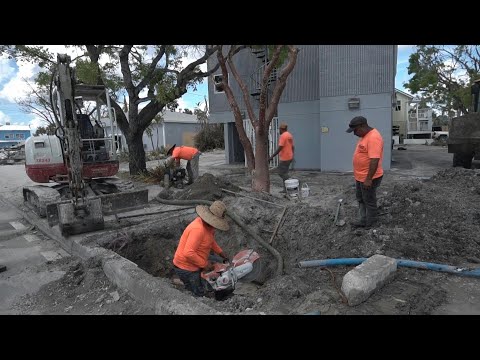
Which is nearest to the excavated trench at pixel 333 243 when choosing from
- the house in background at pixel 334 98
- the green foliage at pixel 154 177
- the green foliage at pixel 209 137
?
the green foliage at pixel 154 177

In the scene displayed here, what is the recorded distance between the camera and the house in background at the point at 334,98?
12742 mm

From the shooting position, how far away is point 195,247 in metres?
4.46

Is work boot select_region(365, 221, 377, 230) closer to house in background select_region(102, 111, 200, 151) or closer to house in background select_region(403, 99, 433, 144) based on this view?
house in background select_region(102, 111, 200, 151)

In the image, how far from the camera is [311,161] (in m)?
14.9

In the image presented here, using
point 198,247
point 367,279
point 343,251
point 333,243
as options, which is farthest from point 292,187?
point 367,279

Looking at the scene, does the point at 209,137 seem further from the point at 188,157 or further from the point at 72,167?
the point at 72,167

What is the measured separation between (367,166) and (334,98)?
8.88 m

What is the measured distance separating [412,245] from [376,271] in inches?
49.4

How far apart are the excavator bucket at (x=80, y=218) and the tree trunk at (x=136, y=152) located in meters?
7.34

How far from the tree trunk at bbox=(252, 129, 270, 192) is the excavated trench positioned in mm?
701

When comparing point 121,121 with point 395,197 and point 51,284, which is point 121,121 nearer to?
point 51,284

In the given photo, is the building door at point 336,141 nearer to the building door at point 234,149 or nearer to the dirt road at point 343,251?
the dirt road at point 343,251
